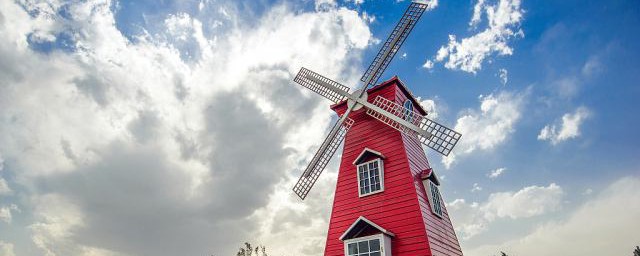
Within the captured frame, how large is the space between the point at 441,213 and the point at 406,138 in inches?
125

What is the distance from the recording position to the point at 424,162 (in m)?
14.3

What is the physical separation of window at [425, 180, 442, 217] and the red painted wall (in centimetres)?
24

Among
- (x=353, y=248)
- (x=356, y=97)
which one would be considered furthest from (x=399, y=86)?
(x=353, y=248)

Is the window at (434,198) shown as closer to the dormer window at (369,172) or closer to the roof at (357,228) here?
the dormer window at (369,172)

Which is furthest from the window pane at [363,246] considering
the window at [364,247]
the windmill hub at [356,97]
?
the windmill hub at [356,97]

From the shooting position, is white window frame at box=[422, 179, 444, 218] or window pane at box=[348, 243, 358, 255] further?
white window frame at box=[422, 179, 444, 218]

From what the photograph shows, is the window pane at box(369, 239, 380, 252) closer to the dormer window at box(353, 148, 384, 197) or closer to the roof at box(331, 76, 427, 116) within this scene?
the dormer window at box(353, 148, 384, 197)

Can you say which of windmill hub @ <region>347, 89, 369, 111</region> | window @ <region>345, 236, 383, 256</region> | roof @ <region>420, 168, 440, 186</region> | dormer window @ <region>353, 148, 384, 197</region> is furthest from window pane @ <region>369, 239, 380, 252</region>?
windmill hub @ <region>347, 89, 369, 111</region>

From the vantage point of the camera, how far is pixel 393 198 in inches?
470

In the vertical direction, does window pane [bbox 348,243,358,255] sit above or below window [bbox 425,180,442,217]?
below

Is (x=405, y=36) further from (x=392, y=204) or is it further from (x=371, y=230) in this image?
(x=371, y=230)

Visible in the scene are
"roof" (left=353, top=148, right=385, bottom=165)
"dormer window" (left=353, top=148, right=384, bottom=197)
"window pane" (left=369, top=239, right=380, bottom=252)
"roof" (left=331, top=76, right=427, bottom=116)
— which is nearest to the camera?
"window pane" (left=369, top=239, right=380, bottom=252)

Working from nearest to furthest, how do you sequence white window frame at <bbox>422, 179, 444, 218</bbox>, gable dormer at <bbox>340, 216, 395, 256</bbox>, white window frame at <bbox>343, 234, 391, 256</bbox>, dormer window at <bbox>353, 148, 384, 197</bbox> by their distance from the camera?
white window frame at <bbox>343, 234, 391, 256</bbox> → gable dormer at <bbox>340, 216, 395, 256</bbox> → white window frame at <bbox>422, 179, 444, 218</bbox> → dormer window at <bbox>353, 148, 384, 197</bbox>

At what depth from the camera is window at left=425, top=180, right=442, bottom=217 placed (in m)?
12.4
